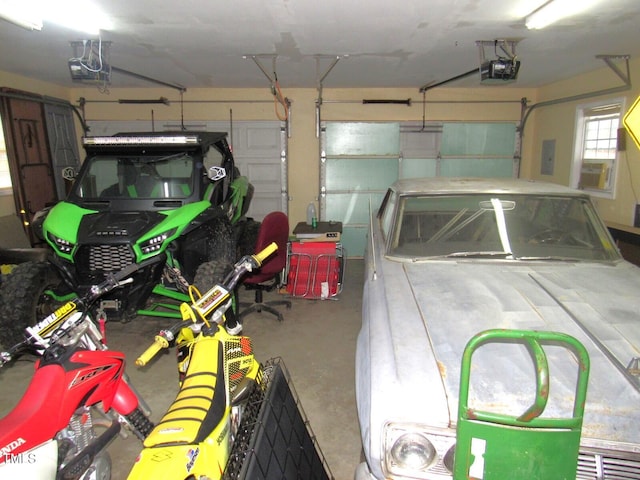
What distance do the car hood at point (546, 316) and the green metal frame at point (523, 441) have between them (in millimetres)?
169

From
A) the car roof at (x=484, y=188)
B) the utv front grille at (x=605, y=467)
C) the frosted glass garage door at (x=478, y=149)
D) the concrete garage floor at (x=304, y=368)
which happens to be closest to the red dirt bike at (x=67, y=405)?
the concrete garage floor at (x=304, y=368)

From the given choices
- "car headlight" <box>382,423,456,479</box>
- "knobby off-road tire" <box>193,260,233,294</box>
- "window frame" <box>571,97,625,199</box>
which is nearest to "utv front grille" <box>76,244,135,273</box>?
"knobby off-road tire" <box>193,260,233,294</box>

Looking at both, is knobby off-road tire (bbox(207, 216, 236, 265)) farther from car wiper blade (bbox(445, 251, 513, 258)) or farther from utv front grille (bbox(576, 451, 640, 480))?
utv front grille (bbox(576, 451, 640, 480))

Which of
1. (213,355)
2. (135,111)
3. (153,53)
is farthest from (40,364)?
(135,111)

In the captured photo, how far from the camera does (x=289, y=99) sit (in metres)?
7.78

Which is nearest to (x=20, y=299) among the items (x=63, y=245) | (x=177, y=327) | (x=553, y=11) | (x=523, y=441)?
(x=63, y=245)

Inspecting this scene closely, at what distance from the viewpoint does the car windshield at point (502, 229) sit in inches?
113

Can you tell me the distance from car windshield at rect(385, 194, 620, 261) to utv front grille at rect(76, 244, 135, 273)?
248 centimetres

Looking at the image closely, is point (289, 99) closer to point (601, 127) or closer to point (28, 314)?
point (601, 127)

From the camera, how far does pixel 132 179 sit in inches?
189

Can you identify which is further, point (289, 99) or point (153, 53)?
point (289, 99)

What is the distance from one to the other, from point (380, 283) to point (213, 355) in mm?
1175

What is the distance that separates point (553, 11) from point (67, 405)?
4.40 metres

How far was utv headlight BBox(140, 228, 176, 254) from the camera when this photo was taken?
393cm
